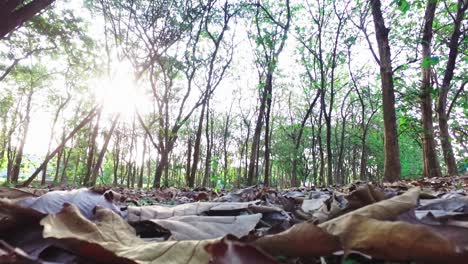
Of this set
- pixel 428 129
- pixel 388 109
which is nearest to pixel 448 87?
pixel 428 129

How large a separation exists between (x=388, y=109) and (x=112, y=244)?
752 centimetres

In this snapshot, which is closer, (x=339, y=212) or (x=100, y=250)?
(x=100, y=250)

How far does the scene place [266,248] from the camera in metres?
0.72

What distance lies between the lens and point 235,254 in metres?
0.57

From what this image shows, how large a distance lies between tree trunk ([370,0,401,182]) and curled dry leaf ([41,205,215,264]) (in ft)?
23.9

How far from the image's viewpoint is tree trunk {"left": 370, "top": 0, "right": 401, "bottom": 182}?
7.20m

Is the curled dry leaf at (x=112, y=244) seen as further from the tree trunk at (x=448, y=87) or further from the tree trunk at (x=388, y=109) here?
the tree trunk at (x=448, y=87)

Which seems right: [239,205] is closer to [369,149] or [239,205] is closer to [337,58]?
[337,58]

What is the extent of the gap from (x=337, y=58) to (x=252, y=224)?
16.7 m

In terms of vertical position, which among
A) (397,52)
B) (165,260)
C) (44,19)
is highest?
(397,52)

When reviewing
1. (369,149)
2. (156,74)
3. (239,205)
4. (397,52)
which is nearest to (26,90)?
(156,74)

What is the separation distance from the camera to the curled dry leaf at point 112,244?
0.66 meters

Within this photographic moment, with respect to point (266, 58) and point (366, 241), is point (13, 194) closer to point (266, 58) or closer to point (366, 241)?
point (366, 241)

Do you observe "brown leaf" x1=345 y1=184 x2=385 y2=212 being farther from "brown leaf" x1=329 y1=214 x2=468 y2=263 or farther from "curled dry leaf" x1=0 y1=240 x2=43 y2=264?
"curled dry leaf" x1=0 y1=240 x2=43 y2=264
